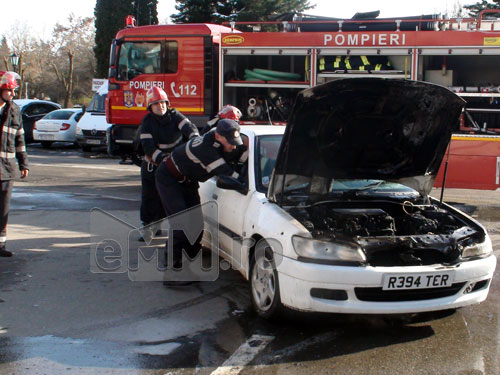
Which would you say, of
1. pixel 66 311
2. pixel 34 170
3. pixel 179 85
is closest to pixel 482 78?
pixel 179 85

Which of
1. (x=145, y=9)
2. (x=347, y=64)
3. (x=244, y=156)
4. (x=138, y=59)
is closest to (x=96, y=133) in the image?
(x=138, y=59)

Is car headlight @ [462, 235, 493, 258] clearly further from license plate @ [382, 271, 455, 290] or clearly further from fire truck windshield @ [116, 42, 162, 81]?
fire truck windshield @ [116, 42, 162, 81]

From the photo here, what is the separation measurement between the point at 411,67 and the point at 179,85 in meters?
4.26

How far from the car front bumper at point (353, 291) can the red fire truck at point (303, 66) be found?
226 inches

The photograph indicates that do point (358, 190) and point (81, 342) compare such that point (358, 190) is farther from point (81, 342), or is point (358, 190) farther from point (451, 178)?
point (451, 178)

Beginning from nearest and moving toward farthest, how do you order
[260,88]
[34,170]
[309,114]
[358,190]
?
[309,114], [358,190], [260,88], [34,170]

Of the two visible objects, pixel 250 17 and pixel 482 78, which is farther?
pixel 250 17

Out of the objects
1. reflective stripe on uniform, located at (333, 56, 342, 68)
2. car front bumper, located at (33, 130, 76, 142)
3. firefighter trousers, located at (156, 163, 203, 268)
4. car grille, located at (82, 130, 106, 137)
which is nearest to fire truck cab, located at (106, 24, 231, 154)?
reflective stripe on uniform, located at (333, 56, 342, 68)

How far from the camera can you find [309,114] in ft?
15.2

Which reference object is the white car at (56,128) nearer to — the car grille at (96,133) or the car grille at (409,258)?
the car grille at (96,133)

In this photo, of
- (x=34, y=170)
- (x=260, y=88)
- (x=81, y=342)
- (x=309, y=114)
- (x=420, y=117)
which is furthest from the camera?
(x=34, y=170)

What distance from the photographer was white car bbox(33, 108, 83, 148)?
2164cm

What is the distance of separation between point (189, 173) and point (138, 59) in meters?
6.72

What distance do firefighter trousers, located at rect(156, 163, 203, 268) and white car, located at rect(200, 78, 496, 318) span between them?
0.71 feet
